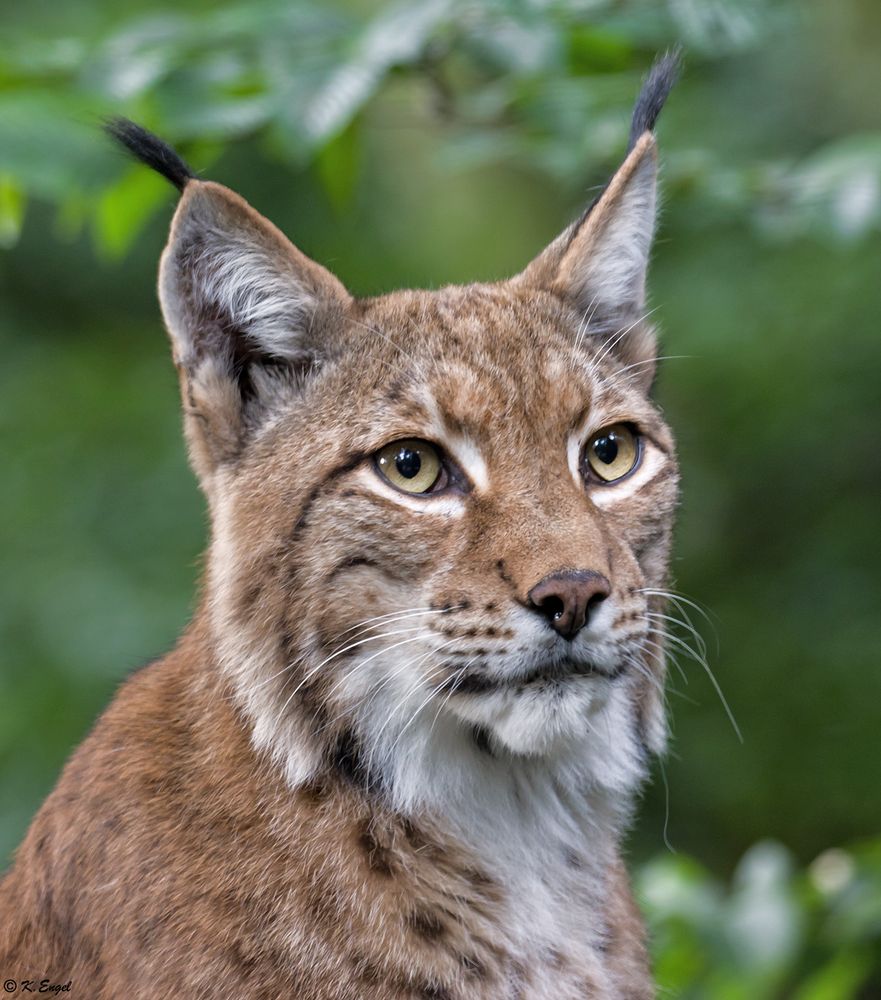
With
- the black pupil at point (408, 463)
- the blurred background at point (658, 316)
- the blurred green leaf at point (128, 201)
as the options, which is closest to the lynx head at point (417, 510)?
the black pupil at point (408, 463)

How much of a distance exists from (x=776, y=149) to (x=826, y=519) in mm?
2181

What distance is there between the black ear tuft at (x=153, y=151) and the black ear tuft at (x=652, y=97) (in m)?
1.23

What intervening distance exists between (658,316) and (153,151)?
4.63 m

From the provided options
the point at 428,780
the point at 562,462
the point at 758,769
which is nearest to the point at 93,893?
the point at 428,780

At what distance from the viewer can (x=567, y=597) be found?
3.16 m

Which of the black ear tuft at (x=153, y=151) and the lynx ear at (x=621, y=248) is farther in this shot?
the lynx ear at (x=621, y=248)

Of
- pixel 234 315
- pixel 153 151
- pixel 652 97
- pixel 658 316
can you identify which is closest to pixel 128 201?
pixel 234 315

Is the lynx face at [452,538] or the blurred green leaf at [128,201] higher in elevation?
the blurred green leaf at [128,201]

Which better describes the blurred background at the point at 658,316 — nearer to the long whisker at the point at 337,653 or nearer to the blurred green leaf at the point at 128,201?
the blurred green leaf at the point at 128,201

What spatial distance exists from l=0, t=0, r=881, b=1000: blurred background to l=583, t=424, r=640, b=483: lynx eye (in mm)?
1241

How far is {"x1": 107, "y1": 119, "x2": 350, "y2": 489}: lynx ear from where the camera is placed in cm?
350

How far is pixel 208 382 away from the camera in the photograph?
3660 mm

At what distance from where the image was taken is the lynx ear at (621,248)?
3924mm

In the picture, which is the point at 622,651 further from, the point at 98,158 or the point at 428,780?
the point at 98,158
